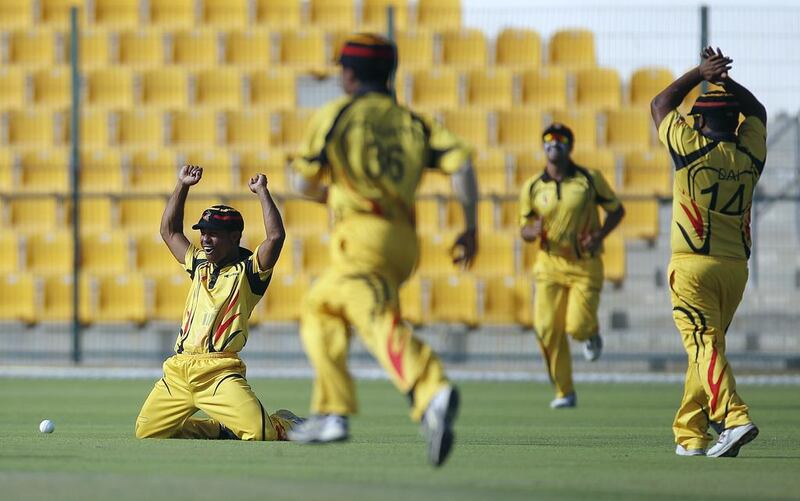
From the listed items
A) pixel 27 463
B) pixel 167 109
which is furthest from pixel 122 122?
pixel 27 463

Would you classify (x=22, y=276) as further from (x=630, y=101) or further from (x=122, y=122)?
(x=630, y=101)

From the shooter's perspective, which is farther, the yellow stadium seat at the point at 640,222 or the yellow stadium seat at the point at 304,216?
the yellow stadium seat at the point at 304,216

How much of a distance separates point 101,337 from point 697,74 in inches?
511

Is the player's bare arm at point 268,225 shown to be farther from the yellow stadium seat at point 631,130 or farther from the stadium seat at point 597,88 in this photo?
the stadium seat at point 597,88

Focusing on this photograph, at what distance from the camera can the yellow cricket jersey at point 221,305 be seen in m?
9.10

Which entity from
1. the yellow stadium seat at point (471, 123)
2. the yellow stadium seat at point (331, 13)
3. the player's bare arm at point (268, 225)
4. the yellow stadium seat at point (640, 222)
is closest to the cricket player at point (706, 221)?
the player's bare arm at point (268, 225)

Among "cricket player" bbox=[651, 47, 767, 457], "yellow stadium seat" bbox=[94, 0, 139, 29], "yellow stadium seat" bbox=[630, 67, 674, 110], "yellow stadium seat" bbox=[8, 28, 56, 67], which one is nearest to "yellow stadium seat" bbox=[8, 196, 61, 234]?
"yellow stadium seat" bbox=[8, 28, 56, 67]

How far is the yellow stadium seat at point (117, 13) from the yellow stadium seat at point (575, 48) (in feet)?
22.2

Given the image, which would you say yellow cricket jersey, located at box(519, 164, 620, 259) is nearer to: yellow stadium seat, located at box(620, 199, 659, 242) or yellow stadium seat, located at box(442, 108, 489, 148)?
yellow stadium seat, located at box(620, 199, 659, 242)

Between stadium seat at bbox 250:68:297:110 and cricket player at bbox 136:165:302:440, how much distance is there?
13153 mm

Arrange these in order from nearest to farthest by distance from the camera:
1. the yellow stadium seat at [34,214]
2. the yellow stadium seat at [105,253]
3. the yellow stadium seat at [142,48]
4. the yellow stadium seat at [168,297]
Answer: the yellow stadium seat at [168,297] → the yellow stadium seat at [105,253] → the yellow stadium seat at [34,214] → the yellow stadium seat at [142,48]

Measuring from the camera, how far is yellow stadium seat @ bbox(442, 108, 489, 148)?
21016 mm

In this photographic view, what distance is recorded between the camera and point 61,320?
20.1 meters

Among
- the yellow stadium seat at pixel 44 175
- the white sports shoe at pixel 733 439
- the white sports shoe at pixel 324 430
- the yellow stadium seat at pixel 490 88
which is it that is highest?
the yellow stadium seat at pixel 490 88
